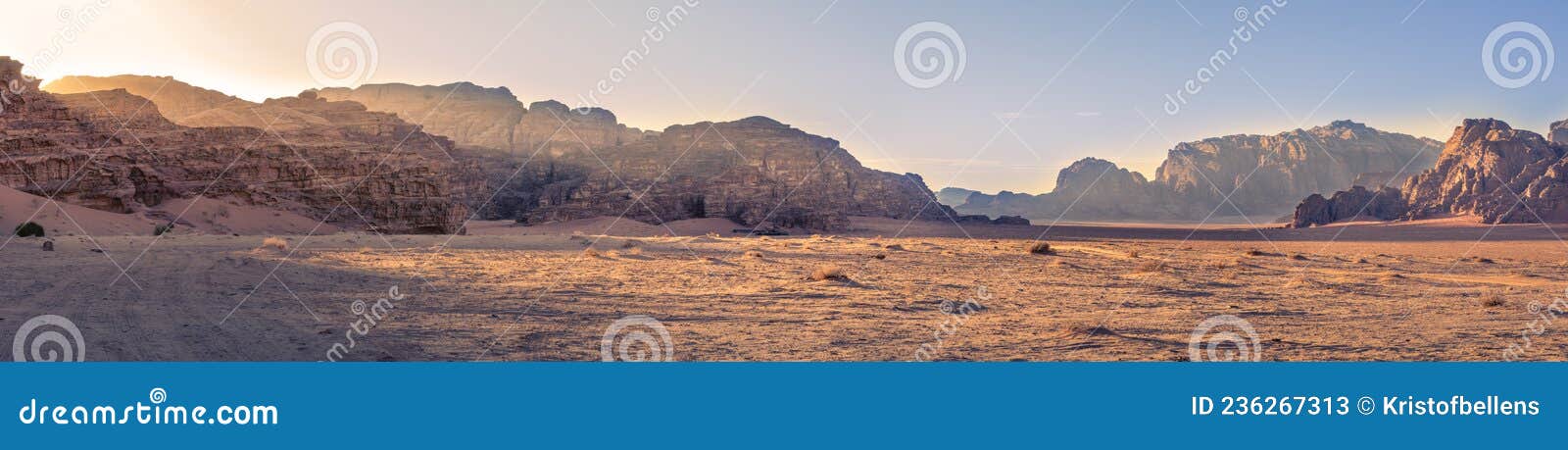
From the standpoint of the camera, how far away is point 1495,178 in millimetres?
74812

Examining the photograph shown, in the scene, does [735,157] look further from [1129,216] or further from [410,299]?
[1129,216]

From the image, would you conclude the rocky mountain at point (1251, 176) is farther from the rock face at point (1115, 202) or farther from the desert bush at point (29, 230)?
the desert bush at point (29, 230)

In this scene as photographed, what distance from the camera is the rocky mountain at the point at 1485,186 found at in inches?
2657

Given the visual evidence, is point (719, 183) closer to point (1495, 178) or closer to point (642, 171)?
point (642, 171)

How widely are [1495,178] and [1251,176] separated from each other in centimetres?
11349

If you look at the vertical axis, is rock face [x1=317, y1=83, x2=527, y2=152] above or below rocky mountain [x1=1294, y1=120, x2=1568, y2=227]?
above

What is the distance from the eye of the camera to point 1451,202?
76562mm

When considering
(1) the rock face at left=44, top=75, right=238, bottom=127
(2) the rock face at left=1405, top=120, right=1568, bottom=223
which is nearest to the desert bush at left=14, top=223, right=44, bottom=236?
(1) the rock face at left=44, top=75, right=238, bottom=127

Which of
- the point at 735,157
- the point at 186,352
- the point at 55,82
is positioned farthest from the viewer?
the point at 735,157

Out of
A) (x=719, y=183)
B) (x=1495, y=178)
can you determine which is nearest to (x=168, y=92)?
(x=719, y=183)

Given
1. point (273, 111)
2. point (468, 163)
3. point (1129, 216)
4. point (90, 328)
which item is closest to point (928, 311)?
point (90, 328)

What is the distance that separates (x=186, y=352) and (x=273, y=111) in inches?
2521

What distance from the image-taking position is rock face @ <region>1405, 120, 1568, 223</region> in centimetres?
6738

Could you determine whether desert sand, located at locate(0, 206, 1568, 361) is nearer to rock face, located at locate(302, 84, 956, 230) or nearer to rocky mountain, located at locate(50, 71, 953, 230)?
rocky mountain, located at locate(50, 71, 953, 230)
